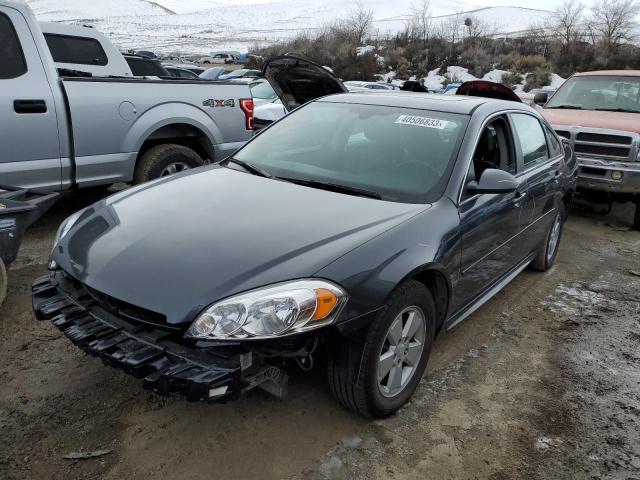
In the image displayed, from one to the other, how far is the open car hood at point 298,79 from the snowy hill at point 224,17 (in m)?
84.8

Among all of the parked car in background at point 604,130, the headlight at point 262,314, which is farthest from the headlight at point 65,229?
the parked car in background at point 604,130

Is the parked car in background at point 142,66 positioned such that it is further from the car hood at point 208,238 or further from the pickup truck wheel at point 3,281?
the car hood at point 208,238

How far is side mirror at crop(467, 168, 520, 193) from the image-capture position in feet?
10.2

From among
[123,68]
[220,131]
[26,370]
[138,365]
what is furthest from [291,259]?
[123,68]

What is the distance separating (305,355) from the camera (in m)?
2.25

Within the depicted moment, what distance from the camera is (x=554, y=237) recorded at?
5035mm

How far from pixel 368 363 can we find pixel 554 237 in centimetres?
332

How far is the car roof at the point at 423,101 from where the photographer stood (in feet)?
11.8

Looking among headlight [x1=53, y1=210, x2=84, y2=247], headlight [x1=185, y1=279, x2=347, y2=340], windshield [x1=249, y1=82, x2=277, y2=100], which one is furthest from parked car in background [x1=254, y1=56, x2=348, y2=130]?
windshield [x1=249, y1=82, x2=277, y2=100]

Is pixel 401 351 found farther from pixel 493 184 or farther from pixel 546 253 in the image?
pixel 546 253

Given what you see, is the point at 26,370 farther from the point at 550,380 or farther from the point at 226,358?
the point at 550,380

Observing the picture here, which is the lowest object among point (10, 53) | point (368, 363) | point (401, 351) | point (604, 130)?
point (401, 351)

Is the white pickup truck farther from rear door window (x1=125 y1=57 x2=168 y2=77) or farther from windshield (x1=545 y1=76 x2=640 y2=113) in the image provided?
windshield (x1=545 y1=76 x2=640 y2=113)

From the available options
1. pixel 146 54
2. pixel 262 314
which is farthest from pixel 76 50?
pixel 146 54
